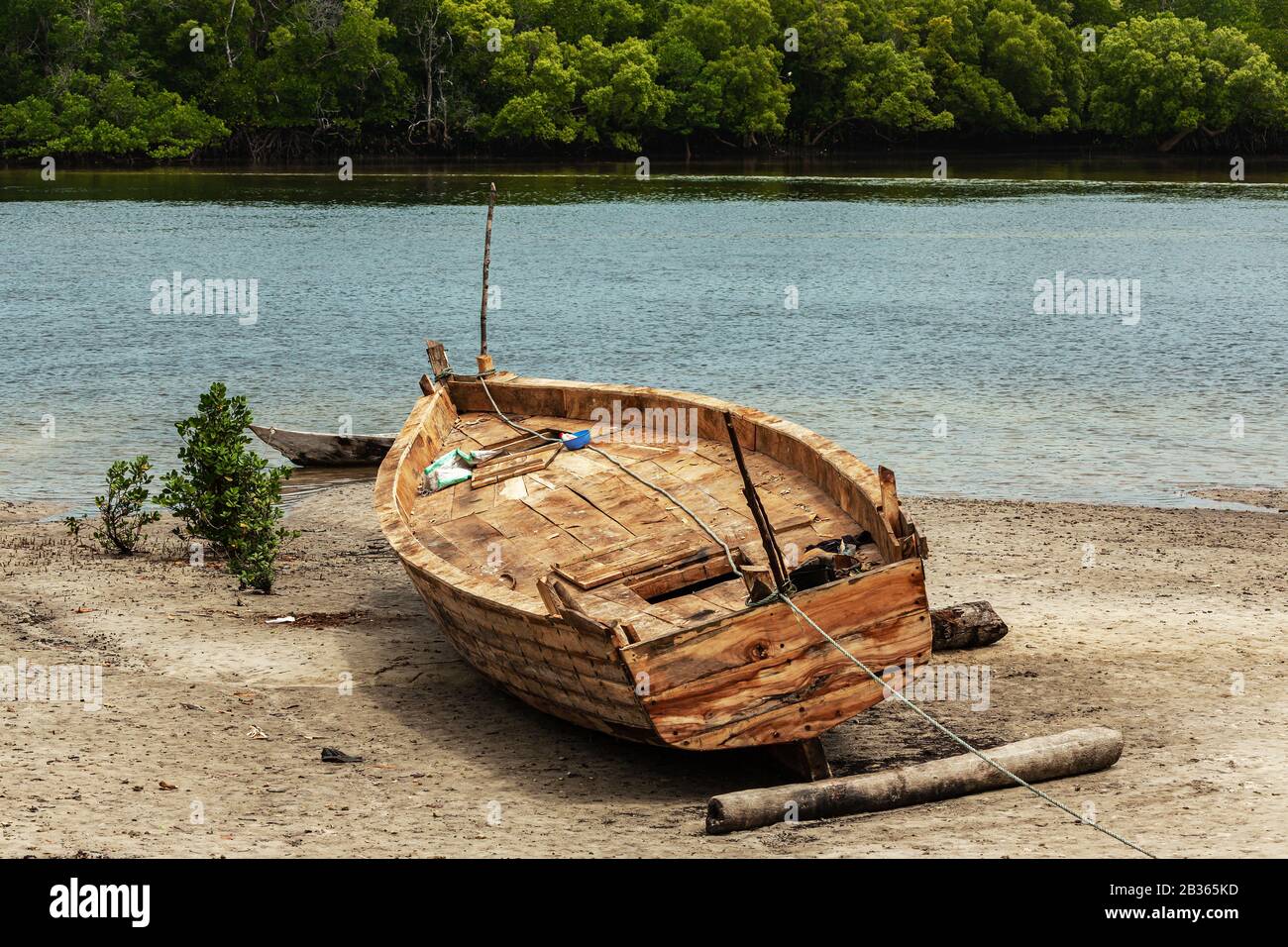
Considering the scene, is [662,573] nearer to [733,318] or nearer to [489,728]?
[489,728]

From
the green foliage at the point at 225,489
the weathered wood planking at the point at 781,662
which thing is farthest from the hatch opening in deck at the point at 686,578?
the green foliage at the point at 225,489

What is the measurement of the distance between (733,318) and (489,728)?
2794cm

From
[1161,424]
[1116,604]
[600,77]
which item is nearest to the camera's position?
[1116,604]

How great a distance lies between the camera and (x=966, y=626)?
38.8 ft

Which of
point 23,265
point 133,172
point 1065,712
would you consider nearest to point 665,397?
point 1065,712

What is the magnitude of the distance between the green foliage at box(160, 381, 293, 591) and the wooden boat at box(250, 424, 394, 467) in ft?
19.1

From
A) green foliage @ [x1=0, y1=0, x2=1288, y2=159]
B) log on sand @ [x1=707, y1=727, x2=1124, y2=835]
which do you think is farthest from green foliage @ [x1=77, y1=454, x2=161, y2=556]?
green foliage @ [x1=0, y1=0, x2=1288, y2=159]

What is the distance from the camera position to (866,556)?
993cm

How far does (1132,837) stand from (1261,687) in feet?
11.3

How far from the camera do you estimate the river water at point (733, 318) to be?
23.2 m

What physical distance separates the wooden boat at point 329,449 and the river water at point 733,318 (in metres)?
2.20

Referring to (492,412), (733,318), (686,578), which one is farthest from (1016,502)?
(733,318)

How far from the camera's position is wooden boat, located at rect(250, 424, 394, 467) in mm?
20891

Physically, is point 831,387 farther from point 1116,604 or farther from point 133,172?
point 133,172
